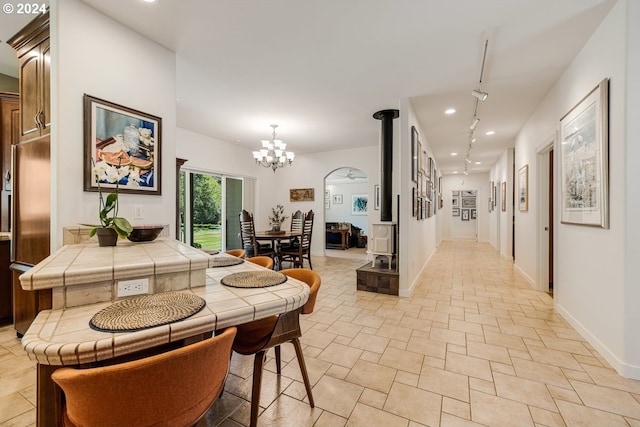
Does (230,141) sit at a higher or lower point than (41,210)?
higher

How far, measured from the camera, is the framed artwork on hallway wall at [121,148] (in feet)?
6.48

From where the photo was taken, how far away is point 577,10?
205cm

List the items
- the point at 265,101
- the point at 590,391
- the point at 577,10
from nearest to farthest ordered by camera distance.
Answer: the point at 590,391
the point at 577,10
the point at 265,101

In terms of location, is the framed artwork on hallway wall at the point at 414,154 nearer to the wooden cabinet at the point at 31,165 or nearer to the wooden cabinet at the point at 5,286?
the wooden cabinet at the point at 31,165

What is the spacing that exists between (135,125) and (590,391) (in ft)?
12.7

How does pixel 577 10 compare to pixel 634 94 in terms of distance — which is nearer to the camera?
pixel 634 94

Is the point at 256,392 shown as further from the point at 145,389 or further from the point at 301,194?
the point at 301,194

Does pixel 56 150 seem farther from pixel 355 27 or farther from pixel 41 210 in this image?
pixel 355 27

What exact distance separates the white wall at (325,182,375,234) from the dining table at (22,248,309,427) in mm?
9336

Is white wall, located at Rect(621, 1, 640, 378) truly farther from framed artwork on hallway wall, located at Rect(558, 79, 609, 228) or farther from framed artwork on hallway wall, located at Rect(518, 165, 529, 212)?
framed artwork on hallway wall, located at Rect(518, 165, 529, 212)

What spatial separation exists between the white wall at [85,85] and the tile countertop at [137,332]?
1296 mm

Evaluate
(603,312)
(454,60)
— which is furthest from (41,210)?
(603,312)

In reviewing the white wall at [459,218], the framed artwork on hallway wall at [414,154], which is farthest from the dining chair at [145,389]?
the white wall at [459,218]

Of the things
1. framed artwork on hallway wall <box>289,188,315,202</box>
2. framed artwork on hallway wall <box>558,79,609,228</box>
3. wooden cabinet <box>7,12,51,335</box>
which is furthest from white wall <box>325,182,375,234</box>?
wooden cabinet <box>7,12,51,335</box>
